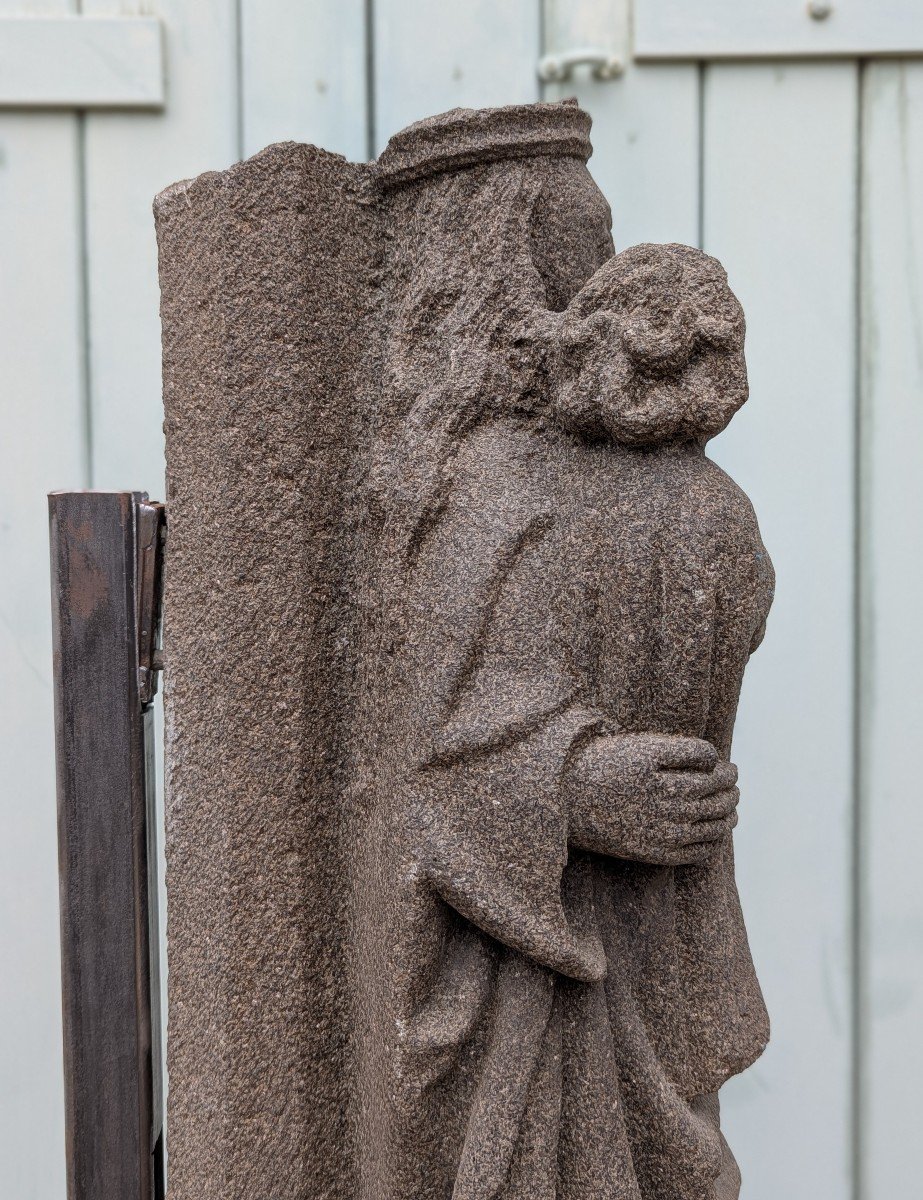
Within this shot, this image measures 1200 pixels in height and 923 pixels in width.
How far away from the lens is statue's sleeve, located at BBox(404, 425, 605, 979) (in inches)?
36.2

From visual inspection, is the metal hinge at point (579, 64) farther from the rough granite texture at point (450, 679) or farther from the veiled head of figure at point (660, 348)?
the veiled head of figure at point (660, 348)

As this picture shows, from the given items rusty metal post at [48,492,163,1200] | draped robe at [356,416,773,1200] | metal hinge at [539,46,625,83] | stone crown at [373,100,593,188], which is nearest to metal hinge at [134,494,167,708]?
rusty metal post at [48,492,163,1200]

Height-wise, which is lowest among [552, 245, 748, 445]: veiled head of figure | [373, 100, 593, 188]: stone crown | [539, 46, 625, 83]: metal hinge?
[552, 245, 748, 445]: veiled head of figure

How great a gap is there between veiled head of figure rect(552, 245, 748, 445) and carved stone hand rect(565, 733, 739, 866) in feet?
0.80

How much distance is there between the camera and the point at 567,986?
3.16 feet

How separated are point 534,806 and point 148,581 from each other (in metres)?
0.42

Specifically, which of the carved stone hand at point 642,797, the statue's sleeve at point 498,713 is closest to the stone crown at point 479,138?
the statue's sleeve at point 498,713

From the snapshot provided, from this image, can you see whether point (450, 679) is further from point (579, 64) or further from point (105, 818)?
point (579, 64)

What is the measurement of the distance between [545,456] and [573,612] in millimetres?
136

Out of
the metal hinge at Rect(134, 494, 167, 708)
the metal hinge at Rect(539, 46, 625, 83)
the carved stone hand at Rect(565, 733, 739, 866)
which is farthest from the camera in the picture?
the metal hinge at Rect(539, 46, 625, 83)

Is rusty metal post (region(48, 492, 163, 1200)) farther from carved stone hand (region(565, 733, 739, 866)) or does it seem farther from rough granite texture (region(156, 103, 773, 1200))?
carved stone hand (region(565, 733, 739, 866))

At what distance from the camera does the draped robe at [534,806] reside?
93 centimetres

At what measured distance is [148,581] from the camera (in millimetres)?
1099

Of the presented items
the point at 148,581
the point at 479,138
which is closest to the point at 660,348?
the point at 479,138
